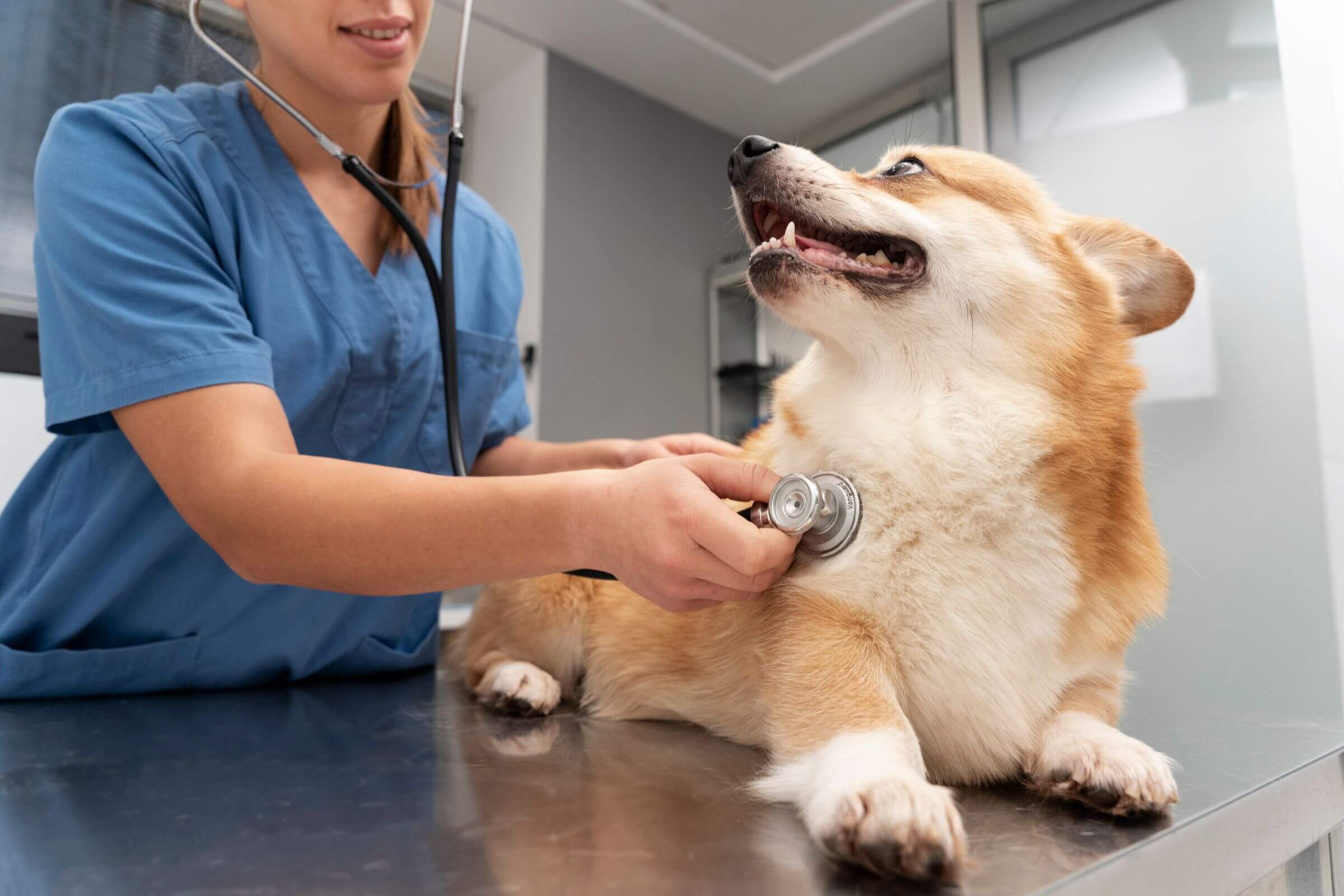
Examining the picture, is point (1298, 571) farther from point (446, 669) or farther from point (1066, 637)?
point (446, 669)

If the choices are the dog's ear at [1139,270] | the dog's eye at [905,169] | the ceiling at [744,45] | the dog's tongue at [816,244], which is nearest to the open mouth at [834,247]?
the dog's tongue at [816,244]

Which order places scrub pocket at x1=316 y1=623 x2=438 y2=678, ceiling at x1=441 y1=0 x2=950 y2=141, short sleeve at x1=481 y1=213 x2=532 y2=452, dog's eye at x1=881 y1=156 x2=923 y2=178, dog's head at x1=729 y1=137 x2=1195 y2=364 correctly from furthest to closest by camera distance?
ceiling at x1=441 y1=0 x2=950 y2=141 → short sleeve at x1=481 y1=213 x2=532 y2=452 → scrub pocket at x1=316 y1=623 x2=438 y2=678 → dog's eye at x1=881 y1=156 x2=923 y2=178 → dog's head at x1=729 y1=137 x2=1195 y2=364

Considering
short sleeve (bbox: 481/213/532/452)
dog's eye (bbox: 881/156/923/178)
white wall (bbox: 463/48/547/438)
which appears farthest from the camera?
white wall (bbox: 463/48/547/438)

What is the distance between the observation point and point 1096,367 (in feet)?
2.46

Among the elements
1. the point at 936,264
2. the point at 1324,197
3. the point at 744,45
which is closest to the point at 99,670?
the point at 936,264

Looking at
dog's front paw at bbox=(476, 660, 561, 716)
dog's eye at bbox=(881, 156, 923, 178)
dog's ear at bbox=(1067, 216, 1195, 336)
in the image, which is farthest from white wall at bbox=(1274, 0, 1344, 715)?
dog's front paw at bbox=(476, 660, 561, 716)

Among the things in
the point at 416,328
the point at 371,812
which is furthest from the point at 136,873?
the point at 416,328

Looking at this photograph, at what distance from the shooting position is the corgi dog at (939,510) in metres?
0.62

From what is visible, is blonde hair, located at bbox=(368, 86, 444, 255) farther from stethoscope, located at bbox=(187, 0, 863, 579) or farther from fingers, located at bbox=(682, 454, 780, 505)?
fingers, located at bbox=(682, 454, 780, 505)

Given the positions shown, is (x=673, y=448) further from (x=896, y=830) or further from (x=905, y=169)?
(x=896, y=830)

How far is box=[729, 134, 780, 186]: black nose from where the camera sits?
789 mm

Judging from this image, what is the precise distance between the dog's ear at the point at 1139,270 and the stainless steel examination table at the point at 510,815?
44cm

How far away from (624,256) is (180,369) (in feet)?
7.45

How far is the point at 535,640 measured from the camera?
100 cm
